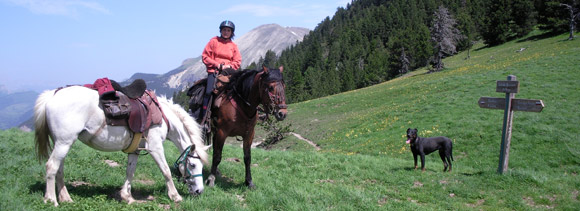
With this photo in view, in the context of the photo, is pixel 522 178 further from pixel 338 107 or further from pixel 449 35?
pixel 449 35

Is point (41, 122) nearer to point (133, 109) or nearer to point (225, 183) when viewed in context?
point (133, 109)

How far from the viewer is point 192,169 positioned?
19.3 ft

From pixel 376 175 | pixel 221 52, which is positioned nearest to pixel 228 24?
pixel 221 52

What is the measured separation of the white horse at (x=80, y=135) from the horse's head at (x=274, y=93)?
1615 mm

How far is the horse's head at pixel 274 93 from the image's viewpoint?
20.1ft

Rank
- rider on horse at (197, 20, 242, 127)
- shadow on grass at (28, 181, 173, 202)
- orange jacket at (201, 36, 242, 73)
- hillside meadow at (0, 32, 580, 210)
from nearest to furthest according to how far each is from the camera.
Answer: shadow on grass at (28, 181, 173, 202) < hillside meadow at (0, 32, 580, 210) < rider on horse at (197, 20, 242, 127) < orange jacket at (201, 36, 242, 73)

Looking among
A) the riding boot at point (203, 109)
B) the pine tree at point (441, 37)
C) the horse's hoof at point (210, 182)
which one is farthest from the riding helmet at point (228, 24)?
the pine tree at point (441, 37)

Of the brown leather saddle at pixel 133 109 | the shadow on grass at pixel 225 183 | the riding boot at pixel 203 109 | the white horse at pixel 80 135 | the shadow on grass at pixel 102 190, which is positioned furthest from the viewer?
the riding boot at pixel 203 109

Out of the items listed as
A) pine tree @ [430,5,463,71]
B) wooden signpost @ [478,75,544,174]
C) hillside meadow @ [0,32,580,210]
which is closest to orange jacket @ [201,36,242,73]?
hillside meadow @ [0,32,580,210]

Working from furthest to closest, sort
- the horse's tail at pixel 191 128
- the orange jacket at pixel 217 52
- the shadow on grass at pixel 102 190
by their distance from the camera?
1. the orange jacket at pixel 217 52
2. the horse's tail at pixel 191 128
3. the shadow on grass at pixel 102 190

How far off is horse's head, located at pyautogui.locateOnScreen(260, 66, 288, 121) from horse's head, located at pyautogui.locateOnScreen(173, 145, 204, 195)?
1649 mm

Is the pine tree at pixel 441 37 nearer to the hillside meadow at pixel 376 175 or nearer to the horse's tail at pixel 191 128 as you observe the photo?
the hillside meadow at pixel 376 175

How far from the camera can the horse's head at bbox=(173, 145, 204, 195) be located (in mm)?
5844

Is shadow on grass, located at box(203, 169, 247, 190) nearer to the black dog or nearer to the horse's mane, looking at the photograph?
the horse's mane
